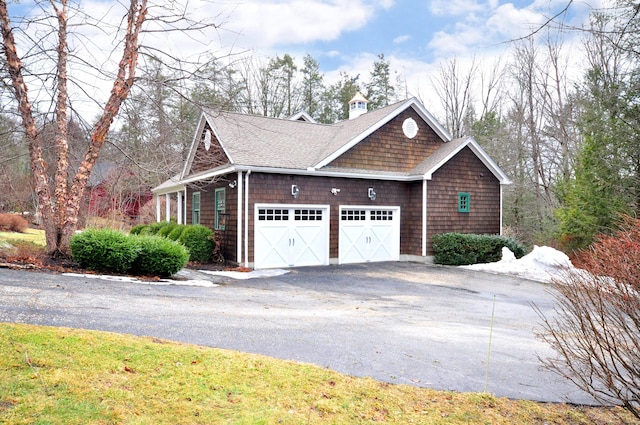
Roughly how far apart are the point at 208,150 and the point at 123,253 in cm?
742

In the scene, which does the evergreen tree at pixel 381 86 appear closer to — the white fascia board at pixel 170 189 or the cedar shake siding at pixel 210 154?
the white fascia board at pixel 170 189

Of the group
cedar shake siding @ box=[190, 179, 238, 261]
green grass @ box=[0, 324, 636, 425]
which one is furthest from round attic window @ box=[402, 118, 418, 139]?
green grass @ box=[0, 324, 636, 425]

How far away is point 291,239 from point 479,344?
30.4 ft

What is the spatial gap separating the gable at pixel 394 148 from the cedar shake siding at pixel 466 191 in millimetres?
1254

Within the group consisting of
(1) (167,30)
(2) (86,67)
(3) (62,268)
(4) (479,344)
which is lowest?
(4) (479,344)

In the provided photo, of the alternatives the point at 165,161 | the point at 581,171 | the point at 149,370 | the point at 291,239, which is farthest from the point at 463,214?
the point at 149,370

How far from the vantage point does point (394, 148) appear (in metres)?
17.3

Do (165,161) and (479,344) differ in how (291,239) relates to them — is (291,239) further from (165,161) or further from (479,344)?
(479,344)

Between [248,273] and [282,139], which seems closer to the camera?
[248,273]

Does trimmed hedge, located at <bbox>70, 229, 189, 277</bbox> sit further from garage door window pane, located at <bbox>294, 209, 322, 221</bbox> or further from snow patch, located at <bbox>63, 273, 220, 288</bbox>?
garage door window pane, located at <bbox>294, 209, 322, 221</bbox>

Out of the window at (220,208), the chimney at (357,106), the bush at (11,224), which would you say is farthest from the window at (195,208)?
the bush at (11,224)

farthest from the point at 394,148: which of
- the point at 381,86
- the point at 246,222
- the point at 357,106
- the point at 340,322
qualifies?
the point at 381,86

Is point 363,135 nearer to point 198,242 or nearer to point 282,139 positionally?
point 282,139

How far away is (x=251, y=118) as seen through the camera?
17.5 metres
